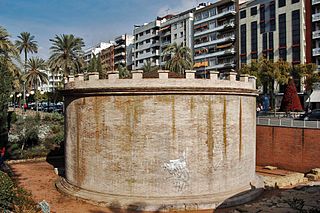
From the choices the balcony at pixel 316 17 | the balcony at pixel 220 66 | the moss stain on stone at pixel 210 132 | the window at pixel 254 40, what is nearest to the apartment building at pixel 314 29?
the balcony at pixel 316 17

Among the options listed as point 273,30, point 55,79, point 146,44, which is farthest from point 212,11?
point 55,79

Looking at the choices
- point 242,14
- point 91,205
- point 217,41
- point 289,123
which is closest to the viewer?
point 91,205

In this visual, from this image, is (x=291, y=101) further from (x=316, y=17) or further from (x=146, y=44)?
(x=146, y=44)

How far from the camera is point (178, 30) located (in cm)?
7106

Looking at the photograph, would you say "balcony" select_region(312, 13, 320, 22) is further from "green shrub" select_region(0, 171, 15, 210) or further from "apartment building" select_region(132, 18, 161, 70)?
"green shrub" select_region(0, 171, 15, 210)

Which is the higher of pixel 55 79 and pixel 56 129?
pixel 55 79

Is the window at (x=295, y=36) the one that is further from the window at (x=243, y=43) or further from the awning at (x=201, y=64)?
the awning at (x=201, y=64)

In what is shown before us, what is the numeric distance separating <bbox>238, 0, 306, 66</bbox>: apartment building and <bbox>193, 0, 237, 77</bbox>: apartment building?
244cm

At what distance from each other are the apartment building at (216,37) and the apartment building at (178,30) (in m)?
1.48

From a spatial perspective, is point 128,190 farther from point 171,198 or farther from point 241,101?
point 241,101

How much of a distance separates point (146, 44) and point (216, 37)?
2147cm

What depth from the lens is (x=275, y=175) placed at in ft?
83.4

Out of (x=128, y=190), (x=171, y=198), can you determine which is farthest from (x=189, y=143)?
(x=128, y=190)

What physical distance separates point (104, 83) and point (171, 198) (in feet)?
24.1
